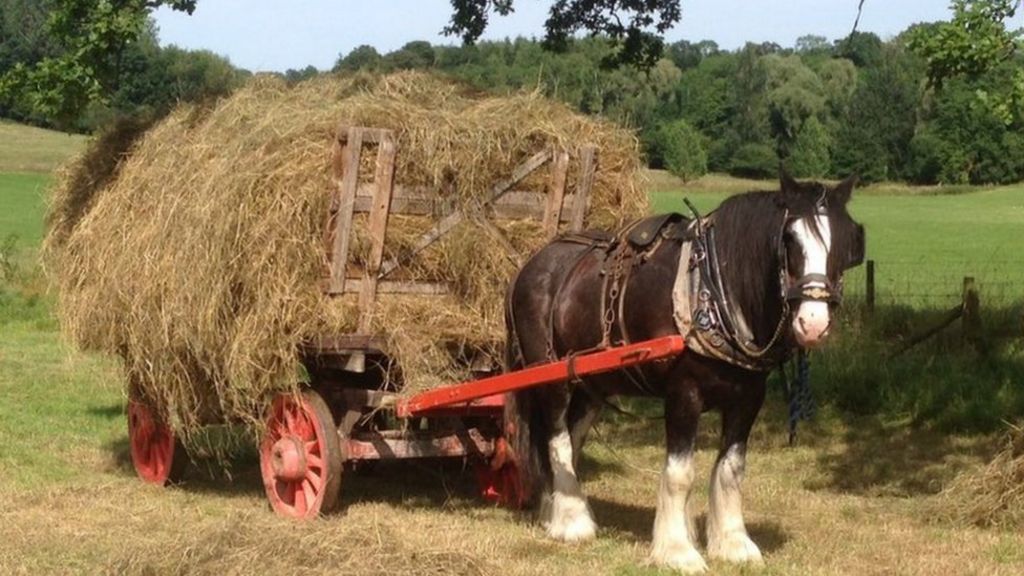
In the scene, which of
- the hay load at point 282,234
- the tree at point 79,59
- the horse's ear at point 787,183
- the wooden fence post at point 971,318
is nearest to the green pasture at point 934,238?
the wooden fence post at point 971,318

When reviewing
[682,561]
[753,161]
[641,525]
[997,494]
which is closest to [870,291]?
[997,494]

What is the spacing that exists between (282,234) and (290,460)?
135cm

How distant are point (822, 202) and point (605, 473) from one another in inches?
163

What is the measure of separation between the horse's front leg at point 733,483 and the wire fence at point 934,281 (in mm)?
8840

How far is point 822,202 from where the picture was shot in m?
6.59

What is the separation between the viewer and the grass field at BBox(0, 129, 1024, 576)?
21.5ft

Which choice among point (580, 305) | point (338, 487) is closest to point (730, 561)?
point (580, 305)

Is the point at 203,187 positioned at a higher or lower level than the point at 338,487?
higher

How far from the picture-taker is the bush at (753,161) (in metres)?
45.4

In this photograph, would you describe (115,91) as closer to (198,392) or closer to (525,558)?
(198,392)

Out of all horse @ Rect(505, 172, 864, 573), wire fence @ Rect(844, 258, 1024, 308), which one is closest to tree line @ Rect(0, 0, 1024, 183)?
wire fence @ Rect(844, 258, 1024, 308)

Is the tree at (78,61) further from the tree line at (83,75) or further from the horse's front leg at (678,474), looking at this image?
the horse's front leg at (678,474)

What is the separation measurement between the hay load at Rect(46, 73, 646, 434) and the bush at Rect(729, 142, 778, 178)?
117 feet

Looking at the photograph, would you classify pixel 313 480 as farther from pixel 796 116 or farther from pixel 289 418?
pixel 796 116
